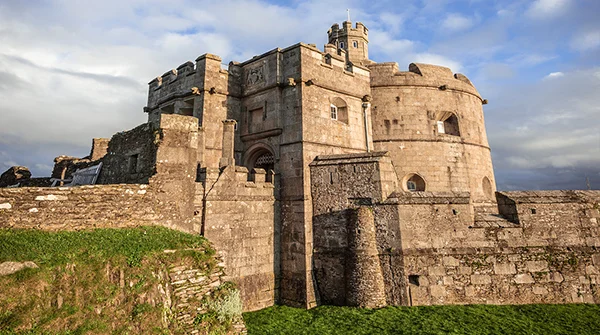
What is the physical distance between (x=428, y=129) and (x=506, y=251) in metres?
7.52

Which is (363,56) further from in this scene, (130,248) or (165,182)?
(130,248)

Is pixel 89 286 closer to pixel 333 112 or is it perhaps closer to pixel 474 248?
pixel 333 112

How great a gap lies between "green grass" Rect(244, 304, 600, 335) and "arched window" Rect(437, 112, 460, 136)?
9.71 metres

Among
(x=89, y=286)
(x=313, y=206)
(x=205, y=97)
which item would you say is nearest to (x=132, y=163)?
(x=205, y=97)

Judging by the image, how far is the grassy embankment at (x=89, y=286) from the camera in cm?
527

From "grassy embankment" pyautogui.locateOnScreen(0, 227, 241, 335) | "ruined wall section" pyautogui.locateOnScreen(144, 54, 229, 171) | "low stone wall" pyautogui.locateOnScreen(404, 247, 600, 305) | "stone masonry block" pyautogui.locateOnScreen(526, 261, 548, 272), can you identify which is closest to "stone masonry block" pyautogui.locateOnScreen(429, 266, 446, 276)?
"low stone wall" pyautogui.locateOnScreen(404, 247, 600, 305)

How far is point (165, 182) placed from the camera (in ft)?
33.0

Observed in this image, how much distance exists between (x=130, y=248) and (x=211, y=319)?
2502 millimetres

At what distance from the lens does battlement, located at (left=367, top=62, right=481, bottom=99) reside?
16.9 metres

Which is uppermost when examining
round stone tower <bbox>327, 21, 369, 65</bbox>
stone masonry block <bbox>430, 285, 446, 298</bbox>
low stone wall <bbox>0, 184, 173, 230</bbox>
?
round stone tower <bbox>327, 21, 369, 65</bbox>

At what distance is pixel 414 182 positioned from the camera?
16.5 meters

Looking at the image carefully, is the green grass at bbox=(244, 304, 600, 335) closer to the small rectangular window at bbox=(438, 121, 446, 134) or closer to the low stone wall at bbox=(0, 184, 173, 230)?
the low stone wall at bbox=(0, 184, 173, 230)

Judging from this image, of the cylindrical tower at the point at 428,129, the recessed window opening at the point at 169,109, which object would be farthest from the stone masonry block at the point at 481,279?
the recessed window opening at the point at 169,109

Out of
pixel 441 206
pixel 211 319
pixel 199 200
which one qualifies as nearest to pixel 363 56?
pixel 441 206
